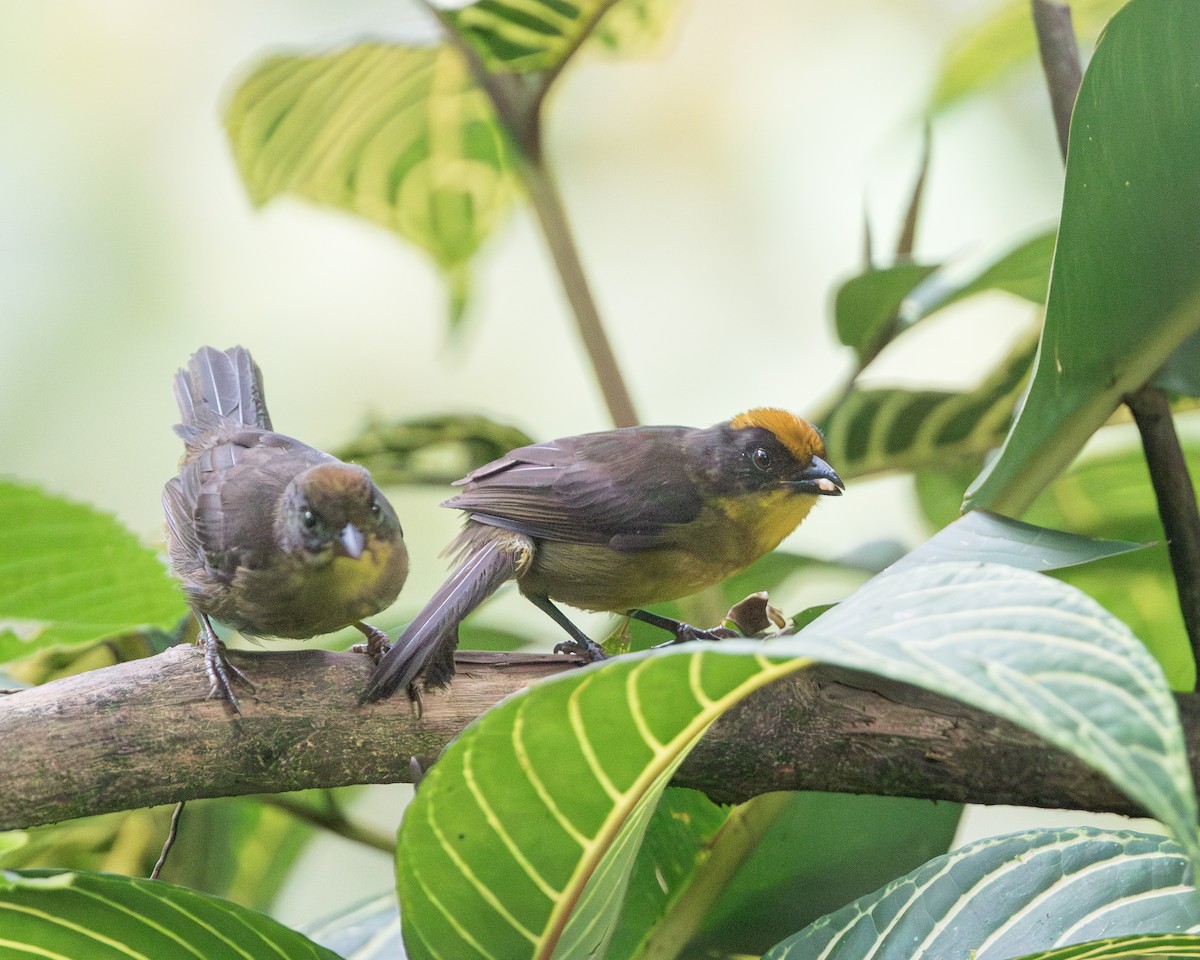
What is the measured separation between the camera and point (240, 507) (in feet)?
6.47

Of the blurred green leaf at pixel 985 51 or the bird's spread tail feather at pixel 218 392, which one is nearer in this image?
the bird's spread tail feather at pixel 218 392

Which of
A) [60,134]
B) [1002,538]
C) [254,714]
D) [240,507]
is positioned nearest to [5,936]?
[254,714]

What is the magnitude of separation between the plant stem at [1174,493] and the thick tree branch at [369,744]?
19 cm

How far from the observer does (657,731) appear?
3.49 feet

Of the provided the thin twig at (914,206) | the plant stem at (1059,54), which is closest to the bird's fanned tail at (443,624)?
the thin twig at (914,206)

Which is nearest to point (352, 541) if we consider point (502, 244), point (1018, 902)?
point (1018, 902)

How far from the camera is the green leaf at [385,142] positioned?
2764 mm

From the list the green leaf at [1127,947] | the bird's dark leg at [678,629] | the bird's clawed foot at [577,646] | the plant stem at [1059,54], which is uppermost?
the plant stem at [1059,54]

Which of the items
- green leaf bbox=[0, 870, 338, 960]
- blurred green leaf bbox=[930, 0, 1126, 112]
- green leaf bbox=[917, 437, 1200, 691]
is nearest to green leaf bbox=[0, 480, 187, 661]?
green leaf bbox=[0, 870, 338, 960]

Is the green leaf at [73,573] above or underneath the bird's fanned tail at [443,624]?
above

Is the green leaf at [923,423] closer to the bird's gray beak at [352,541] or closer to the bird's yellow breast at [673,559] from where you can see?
the bird's yellow breast at [673,559]

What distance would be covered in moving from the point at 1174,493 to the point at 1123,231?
1.41 feet

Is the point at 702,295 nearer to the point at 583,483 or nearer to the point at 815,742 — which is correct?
the point at 583,483

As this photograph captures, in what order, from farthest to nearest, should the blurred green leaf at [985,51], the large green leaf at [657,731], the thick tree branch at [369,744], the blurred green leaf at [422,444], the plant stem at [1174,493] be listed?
1. the blurred green leaf at [985,51]
2. the blurred green leaf at [422,444]
3. the plant stem at [1174,493]
4. the thick tree branch at [369,744]
5. the large green leaf at [657,731]
